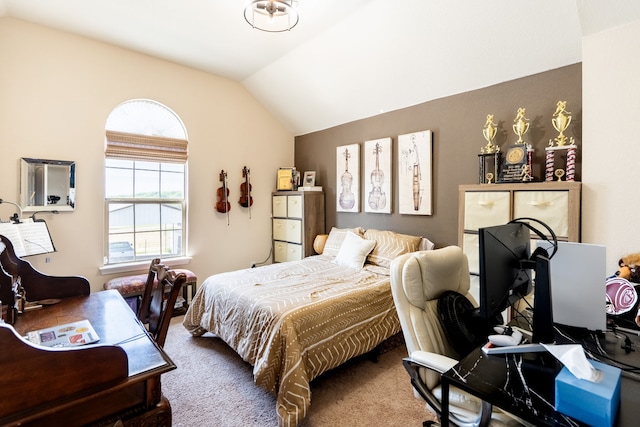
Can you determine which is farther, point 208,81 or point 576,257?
point 208,81

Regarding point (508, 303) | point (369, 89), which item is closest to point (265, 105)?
point (369, 89)

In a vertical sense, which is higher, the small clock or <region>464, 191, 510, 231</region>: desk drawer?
the small clock

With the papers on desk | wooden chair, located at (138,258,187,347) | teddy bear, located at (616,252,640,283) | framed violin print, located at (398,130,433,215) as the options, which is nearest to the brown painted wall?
framed violin print, located at (398,130,433,215)

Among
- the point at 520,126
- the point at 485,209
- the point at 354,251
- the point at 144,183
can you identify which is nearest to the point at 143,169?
the point at 144,183

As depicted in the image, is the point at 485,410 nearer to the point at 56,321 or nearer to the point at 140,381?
the point at 140,381

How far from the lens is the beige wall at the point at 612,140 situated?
6.73 feet

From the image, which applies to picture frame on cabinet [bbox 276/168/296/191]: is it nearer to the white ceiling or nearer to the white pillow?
the white ceiling

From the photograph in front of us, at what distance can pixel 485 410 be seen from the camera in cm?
119

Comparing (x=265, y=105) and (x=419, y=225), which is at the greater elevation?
(x=265, y=105)

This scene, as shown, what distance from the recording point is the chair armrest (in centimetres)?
128

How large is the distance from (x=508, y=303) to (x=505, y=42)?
2366 mm

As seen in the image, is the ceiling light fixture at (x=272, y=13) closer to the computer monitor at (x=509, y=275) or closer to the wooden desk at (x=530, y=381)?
the computer monitor at (x=509, y=275)

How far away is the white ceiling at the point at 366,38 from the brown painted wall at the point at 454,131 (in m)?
0.11

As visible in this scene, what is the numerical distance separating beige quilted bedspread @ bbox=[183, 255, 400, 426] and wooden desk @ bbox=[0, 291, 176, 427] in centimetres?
98
